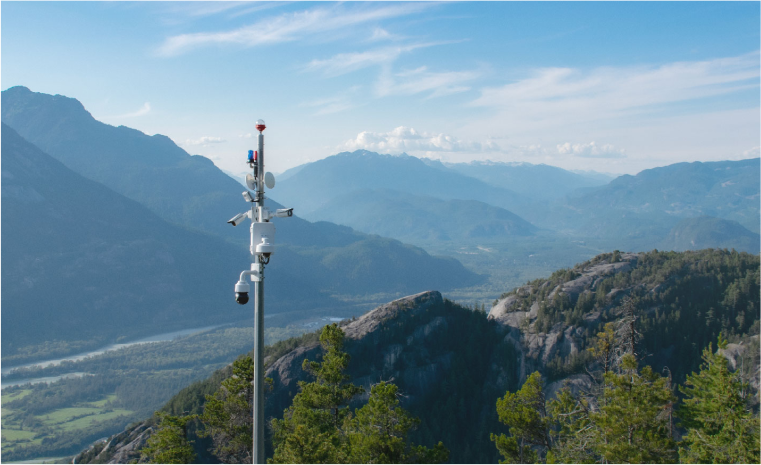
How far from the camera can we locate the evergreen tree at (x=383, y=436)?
22281mm

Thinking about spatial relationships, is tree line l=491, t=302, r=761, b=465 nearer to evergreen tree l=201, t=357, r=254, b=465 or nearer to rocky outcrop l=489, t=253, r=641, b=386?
evergreen tree l=201, t=357, r=254, b=465

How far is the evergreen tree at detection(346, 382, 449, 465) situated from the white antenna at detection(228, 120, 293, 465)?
39.0 feet

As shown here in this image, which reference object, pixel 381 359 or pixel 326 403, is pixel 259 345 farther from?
pixel 381 359

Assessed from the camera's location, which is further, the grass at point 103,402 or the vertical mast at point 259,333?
the grass at point 103,402

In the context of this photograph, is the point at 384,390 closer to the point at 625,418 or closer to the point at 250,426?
the point at 250,426

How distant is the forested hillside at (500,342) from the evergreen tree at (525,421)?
22.7 meters

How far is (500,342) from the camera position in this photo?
6400 centimetres

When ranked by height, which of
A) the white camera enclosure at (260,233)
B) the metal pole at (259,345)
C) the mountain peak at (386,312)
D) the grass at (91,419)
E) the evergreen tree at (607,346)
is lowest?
the grass at (91,419)

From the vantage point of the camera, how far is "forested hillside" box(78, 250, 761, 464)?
53031mm

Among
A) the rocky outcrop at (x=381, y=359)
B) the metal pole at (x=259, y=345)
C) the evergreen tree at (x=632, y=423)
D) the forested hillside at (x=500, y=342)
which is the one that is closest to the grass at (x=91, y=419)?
the rocky outcrop at (x=381, y=359)

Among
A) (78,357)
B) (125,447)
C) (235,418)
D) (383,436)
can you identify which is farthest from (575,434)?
(78,357)

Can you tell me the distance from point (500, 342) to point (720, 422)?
40.2m

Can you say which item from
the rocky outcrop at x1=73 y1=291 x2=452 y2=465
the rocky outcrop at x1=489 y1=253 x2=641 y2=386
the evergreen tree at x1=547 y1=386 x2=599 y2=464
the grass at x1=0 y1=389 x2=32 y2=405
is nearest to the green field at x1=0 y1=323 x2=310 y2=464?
the grass at x1=0 y1=389 x2=32 y2=405

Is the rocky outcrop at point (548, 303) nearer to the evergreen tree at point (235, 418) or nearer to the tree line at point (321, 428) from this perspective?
the tree line at point (321, 428)
